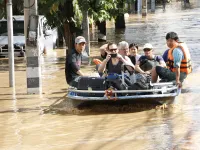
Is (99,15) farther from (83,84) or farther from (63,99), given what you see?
(83,84)

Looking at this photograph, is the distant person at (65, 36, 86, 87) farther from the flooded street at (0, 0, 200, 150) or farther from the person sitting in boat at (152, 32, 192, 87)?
the person sitting in boat at (152, 32, 192, 87)

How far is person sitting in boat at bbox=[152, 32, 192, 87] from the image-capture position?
38.5ft

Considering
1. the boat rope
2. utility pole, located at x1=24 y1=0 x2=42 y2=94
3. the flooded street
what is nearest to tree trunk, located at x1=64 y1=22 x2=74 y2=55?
the flooded street

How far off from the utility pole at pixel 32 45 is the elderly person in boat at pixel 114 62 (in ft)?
7.92

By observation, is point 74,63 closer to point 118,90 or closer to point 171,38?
point 118,90

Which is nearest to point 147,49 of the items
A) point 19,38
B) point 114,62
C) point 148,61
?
point 148,61

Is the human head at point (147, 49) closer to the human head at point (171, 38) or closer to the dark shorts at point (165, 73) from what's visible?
the human head at point (171, 38)

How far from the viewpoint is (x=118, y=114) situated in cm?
1120

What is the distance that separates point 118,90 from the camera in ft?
36.2

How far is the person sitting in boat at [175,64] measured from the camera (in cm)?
1174

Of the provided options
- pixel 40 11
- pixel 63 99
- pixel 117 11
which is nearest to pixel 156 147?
pixel 63 99

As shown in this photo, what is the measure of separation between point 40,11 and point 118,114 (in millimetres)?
6652

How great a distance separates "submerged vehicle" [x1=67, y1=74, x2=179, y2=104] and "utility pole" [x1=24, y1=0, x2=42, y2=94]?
2504mm

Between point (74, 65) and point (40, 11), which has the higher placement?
point (40, 11)
